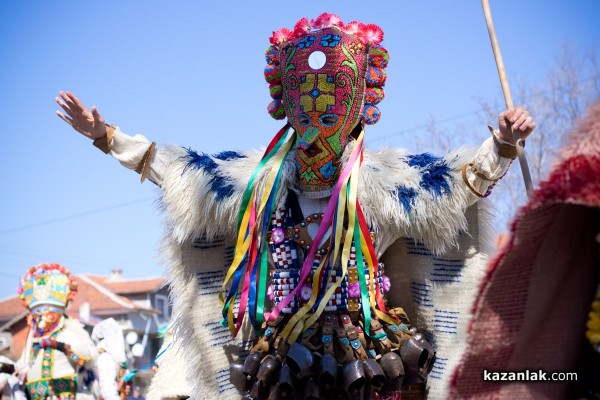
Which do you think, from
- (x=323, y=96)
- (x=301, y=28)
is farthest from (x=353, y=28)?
(x=323, y=96)

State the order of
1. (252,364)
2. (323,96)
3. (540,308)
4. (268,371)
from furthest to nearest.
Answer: (323,96), (252,364), (268,371), (540,308)

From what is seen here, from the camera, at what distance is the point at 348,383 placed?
348 cm

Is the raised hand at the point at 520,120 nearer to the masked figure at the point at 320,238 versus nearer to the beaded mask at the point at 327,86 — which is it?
the masked figure at the point at 320,238

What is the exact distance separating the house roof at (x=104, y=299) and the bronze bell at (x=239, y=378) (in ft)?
74.8

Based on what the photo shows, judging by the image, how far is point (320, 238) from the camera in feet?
12.3

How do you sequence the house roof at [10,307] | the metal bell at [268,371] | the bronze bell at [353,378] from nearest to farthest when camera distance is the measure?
1. the bronze bell at [353,378]
2. the metal bell at [268,371]
3. the house roof at [10,307]

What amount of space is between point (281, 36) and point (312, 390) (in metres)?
1.73

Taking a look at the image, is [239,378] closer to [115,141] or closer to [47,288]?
[115,141]

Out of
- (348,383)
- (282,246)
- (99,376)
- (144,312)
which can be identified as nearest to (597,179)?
(348,383)

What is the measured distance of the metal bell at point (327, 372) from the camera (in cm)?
351

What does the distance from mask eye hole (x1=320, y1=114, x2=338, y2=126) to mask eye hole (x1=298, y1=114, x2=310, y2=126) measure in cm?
7

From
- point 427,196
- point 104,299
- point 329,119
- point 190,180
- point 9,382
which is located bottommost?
point 9,382

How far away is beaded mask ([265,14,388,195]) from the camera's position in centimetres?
385

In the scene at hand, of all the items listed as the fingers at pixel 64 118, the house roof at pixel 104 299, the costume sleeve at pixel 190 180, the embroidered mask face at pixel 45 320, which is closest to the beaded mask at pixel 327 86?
the costume sleeve at pixel 190 180
